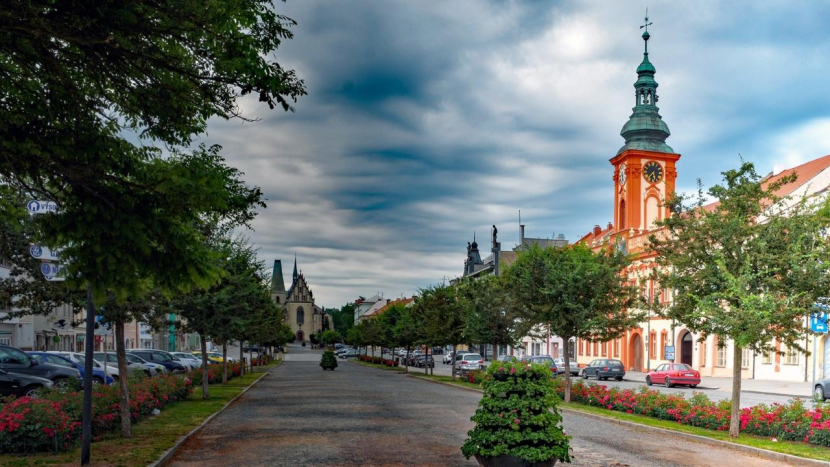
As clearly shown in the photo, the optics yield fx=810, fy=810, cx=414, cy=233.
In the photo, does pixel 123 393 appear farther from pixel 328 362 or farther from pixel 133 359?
pixel 328 362

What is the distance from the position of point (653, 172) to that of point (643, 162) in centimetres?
138

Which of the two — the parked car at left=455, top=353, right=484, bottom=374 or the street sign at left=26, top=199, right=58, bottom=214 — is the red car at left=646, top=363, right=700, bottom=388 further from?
the street sign at left=26, top=199, right=58, bottom=214

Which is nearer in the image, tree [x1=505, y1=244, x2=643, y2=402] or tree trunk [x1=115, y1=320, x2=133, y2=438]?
tree trunk [x1=115, y1=320, x2=133, y2=438]

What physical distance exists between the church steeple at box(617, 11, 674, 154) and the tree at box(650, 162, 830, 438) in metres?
64.8

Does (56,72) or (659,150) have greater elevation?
(659,150)

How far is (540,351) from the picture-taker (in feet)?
299

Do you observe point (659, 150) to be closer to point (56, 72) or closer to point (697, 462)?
point (697, 462)

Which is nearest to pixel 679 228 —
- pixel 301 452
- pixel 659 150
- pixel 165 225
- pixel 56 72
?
pixel 301 452

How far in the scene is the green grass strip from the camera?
12.0 metres

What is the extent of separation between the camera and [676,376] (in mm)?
41031

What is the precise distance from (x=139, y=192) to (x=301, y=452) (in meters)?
6.72

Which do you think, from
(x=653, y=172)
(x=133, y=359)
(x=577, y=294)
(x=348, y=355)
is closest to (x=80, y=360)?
(x=133, y=359)

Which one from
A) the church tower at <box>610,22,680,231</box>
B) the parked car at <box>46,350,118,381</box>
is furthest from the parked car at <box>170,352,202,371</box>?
the church tower at <box>610,22,680,231</box>

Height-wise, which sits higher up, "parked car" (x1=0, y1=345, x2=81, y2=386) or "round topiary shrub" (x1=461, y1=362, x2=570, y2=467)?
"round topiary shrub" (x1=461, y1=362, x2=570, y2=467)
